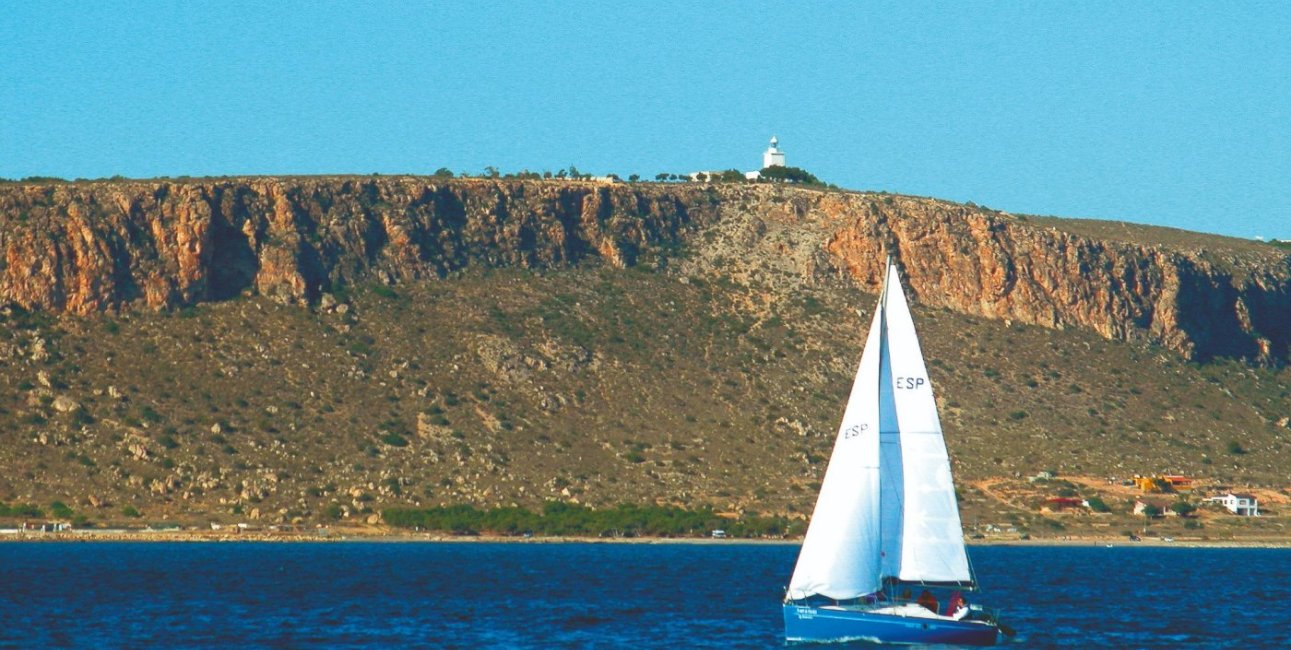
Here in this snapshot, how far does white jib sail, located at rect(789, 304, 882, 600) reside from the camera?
155 ft

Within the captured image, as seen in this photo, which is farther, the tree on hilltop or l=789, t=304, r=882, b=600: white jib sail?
the tree on hilltop

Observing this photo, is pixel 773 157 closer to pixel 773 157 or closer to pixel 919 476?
pixel 773 157

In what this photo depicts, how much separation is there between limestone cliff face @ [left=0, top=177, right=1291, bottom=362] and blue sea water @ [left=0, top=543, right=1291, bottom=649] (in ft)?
70.1

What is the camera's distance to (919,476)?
1871 inches

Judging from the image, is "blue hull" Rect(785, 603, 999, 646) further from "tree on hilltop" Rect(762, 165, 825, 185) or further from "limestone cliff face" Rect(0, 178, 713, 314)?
"tree on hilltop" Rect(762, 165, 825, 185)

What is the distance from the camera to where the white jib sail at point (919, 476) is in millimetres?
47406

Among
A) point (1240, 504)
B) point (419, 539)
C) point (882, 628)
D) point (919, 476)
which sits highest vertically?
point (1240, 504)

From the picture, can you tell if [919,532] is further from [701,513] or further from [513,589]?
[701,513]

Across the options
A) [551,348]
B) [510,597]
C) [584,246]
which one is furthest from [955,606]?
[584,246]

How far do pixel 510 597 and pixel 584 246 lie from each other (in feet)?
193

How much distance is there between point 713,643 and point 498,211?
72482 mm

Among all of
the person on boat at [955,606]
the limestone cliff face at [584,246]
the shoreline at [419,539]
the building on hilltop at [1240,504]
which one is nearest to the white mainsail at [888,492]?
the person on boat at [955,606]

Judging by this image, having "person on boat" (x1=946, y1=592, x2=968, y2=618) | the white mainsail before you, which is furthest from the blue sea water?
the white mainsail

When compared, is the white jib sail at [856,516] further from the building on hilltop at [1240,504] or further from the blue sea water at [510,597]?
the building on hilltop at [1240,504]
